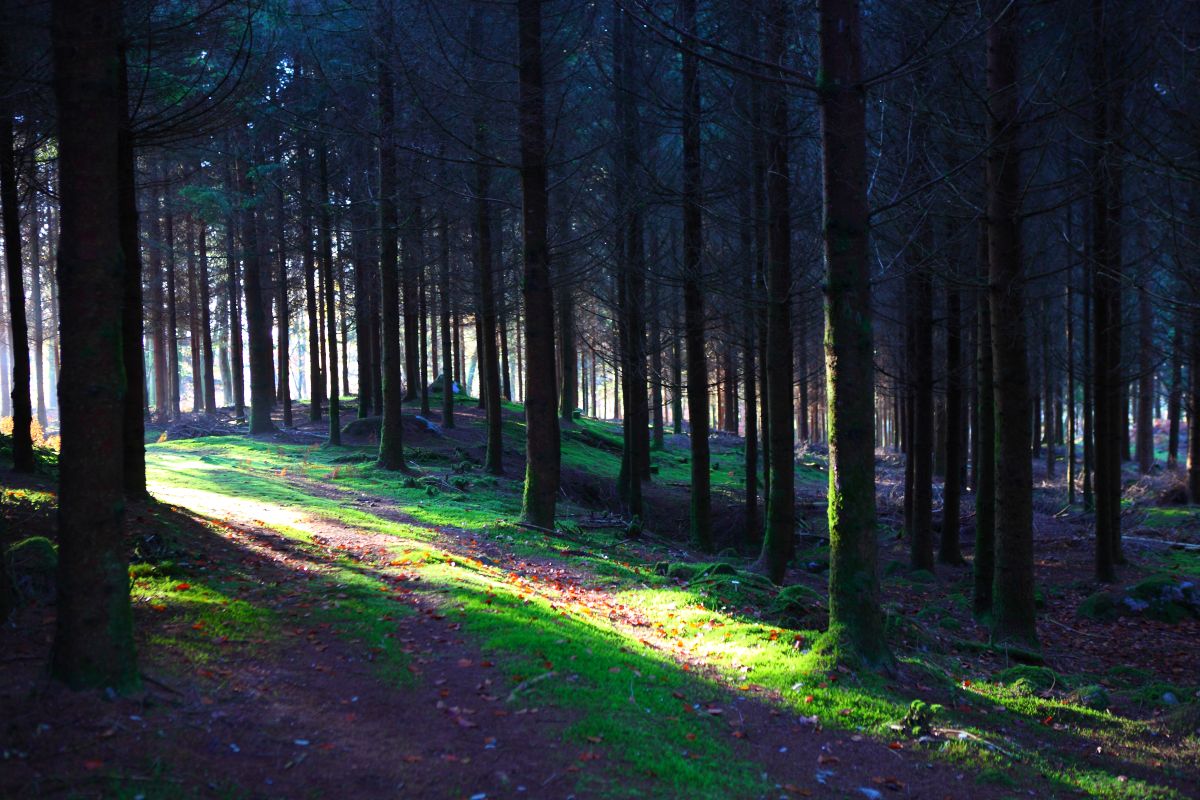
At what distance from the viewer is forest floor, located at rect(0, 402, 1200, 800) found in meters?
4.49

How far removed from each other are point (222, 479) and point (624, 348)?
8203 mm

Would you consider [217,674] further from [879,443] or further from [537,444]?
[879,443]

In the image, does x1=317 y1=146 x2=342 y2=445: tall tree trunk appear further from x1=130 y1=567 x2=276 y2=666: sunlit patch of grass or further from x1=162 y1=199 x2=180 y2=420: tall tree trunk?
x1=130 y1=567 x2=276 y2=666: sunlit patch of grass

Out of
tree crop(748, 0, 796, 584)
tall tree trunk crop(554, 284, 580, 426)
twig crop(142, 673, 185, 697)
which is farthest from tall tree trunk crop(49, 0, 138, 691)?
tall tree trunk crop(554, 284, 580, 426)

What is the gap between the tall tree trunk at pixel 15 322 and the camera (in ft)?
30.2

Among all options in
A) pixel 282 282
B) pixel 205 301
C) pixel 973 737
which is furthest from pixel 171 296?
pixel 973 737

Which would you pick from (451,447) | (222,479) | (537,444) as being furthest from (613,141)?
(451,447)

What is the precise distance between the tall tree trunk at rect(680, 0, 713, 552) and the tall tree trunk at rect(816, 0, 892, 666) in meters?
6.33

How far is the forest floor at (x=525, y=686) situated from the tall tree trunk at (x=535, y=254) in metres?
1.50

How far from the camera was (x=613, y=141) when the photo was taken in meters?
13.2

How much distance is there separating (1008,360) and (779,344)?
3.25 m

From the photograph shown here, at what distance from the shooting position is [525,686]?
5750mm

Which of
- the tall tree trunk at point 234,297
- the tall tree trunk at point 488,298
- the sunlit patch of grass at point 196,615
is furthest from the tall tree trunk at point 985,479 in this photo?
the tall tree trunk at point 234,297

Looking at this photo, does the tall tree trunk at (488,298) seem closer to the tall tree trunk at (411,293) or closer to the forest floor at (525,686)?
the tall tree trunk at (411,293)
